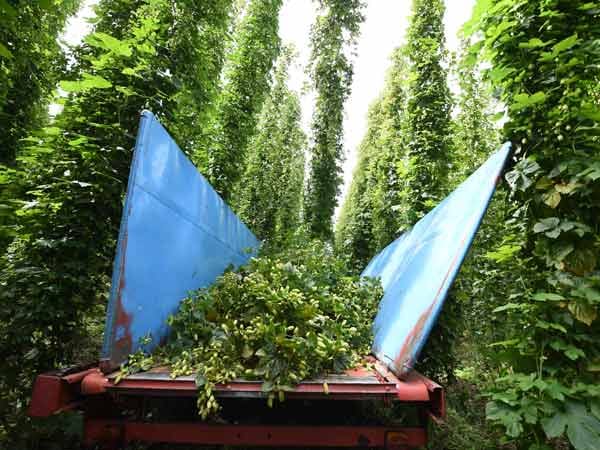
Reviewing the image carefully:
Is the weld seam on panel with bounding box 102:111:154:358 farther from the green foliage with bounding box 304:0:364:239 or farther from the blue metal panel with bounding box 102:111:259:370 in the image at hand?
the green foliage with bounding box 304:0:364:239

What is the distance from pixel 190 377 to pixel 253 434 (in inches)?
17.9

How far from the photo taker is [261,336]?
6.28ft

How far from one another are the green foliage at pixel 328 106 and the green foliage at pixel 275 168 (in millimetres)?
1790

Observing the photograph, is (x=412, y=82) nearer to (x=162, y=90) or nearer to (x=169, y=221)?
(x=162, y=90)

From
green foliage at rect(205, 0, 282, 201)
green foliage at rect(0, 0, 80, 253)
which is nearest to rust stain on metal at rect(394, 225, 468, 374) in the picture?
green foliage at rect(0, 0, 80, 253)

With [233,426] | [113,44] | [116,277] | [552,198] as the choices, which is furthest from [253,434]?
[113,44]

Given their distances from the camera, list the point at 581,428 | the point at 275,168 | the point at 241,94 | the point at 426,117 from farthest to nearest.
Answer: the point at 275,168, the point at 241,94, the point at 426,117, the point at 581,428

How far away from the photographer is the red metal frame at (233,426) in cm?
155

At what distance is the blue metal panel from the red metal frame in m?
0.18

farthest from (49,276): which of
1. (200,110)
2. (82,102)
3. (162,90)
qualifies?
(200,110)

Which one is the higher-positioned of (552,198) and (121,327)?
(552,198)

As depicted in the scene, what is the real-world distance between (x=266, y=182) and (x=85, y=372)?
425 inches

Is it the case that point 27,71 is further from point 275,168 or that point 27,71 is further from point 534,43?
point 275,168

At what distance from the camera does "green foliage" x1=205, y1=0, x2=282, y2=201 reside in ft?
21.4
